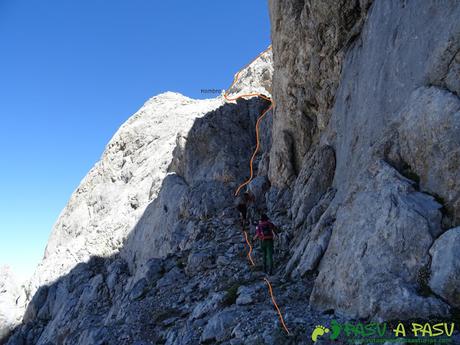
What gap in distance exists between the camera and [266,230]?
54.1 feet

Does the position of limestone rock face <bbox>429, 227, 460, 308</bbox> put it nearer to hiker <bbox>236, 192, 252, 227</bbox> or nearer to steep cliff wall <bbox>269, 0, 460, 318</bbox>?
steep cliff wall <bbox>269, 0, 460, 318</bbox>

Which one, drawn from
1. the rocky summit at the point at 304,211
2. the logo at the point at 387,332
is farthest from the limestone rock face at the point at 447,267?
the logo at the point at 387,332

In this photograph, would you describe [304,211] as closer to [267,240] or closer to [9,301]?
[267,240]

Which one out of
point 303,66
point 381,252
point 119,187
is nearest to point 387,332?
point 381,252

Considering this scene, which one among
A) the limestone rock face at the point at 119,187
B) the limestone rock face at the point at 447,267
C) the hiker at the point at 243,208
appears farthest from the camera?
the limestone rock face at the point at 119,187

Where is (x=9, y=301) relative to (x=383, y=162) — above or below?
below

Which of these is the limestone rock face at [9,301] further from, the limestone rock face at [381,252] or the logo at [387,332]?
the logo at [387,332]

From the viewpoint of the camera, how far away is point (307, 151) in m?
22.7

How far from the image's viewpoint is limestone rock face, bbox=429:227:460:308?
309 inches

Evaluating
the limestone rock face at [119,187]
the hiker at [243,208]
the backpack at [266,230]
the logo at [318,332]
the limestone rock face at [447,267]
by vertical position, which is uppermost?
the limestone rock face at [119,187]

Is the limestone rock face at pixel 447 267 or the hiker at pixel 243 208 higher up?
the hiker at pixel 243 208

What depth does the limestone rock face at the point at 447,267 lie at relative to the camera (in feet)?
25.7

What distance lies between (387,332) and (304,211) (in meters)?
10.4

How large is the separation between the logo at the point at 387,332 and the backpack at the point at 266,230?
6.93 meters
